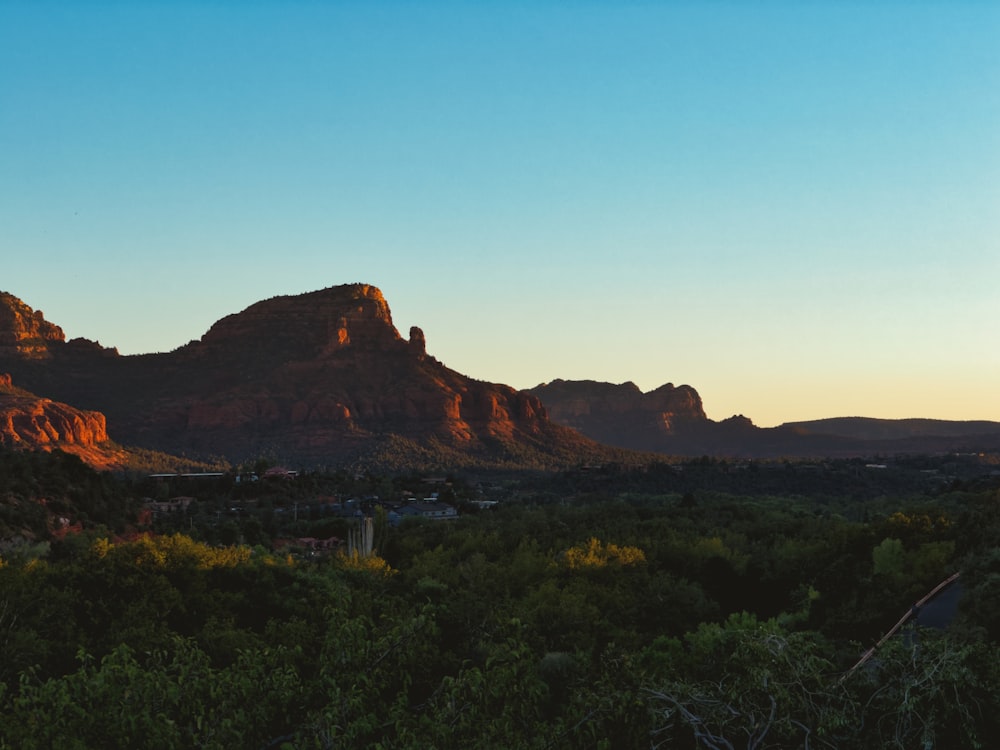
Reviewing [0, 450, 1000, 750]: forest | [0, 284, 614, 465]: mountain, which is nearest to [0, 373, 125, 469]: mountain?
[0, 284, 614, 465]: mountain

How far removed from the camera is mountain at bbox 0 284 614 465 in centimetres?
12381

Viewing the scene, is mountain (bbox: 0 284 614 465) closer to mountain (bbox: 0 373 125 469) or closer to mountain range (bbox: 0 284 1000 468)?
mountain range (bbox: 0 284 1000 468)

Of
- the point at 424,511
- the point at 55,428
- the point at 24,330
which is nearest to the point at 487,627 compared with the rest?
the point at 424,511

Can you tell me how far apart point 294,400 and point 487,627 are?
371ft

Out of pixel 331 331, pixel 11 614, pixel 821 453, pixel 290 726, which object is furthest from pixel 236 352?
pixel 290 726

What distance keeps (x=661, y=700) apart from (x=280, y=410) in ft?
402

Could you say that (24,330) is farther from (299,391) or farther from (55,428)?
(55,428)

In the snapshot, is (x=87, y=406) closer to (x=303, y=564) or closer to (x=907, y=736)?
(x=303, y=564)

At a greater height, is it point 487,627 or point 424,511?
point 487,627

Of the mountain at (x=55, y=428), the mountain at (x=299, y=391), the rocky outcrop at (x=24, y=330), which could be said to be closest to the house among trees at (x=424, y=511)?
the mountain at (x=55, y=428)

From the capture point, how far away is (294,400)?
438 feet

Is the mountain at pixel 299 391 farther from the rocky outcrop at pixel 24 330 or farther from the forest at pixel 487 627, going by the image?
the forest at pixel 487 627

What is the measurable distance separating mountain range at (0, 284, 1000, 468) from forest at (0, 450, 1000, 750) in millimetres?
55594

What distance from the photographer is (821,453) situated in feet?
525
